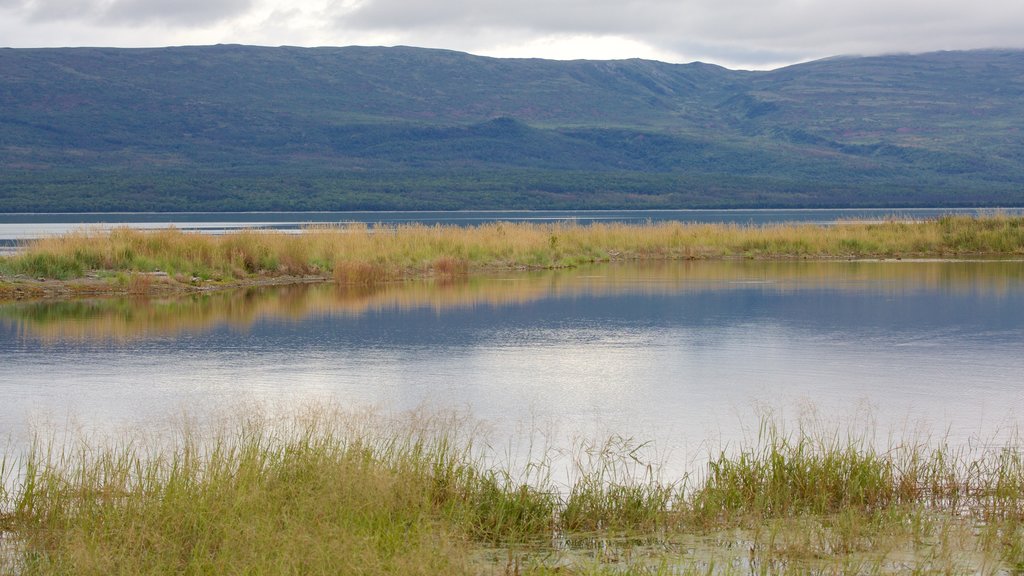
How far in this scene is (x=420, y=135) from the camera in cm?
16688

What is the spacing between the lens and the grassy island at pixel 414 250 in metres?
27.7

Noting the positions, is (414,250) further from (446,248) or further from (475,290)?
(475,290)

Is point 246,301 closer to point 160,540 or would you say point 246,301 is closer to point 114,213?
point 160,540

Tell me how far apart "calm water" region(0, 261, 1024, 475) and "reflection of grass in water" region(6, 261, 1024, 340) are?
13 centimetres

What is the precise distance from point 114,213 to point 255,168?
37.7 m

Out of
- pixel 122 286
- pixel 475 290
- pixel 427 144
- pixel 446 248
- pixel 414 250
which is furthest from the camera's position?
pixel 427 144

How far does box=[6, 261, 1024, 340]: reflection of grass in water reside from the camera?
21000 mm

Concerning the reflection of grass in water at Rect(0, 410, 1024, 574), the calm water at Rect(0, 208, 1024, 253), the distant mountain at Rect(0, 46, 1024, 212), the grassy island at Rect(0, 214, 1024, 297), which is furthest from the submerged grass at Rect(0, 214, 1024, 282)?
the distant mountain at Rect(0, 46, 1024, 212)

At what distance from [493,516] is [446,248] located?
2742cm

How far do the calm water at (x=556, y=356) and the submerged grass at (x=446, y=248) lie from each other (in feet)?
A: 10.1

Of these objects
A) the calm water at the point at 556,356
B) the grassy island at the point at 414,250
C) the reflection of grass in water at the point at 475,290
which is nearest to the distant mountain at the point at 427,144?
the grassy island at the point at 414,250

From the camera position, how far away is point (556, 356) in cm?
1627

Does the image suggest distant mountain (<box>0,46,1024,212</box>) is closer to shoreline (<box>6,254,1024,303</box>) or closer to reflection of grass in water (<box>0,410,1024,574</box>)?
shoreline (<box>6,254,1024,303</box>)

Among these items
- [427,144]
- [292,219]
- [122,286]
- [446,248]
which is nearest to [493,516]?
[122,286]
